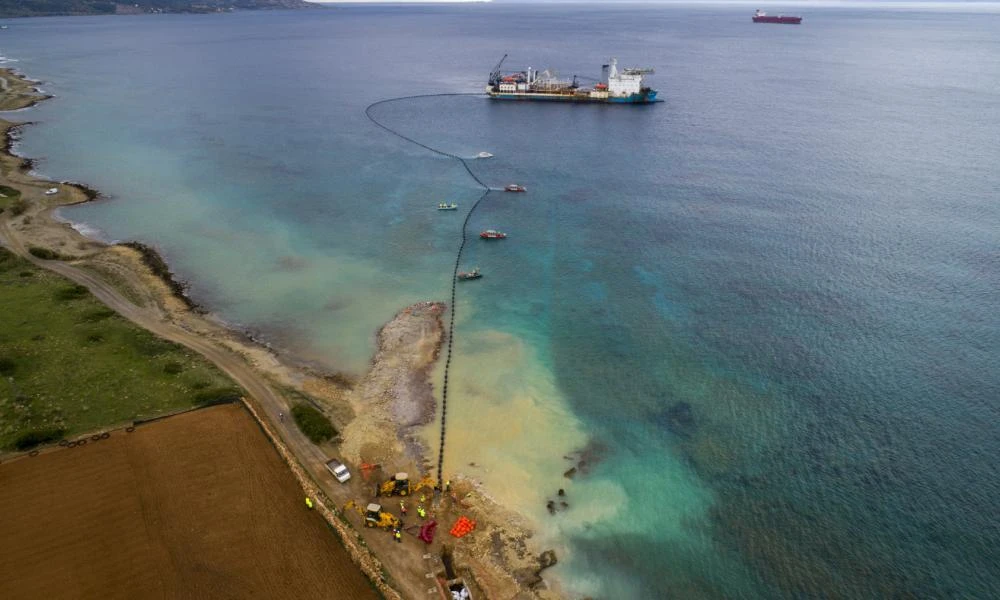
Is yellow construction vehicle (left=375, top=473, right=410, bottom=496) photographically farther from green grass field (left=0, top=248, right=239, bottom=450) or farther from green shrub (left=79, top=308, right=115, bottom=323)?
green shrub (left=79, top=308, right=115, bottom=323)

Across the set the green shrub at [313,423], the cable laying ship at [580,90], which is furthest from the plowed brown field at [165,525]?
the cable laying ship at [580,90]

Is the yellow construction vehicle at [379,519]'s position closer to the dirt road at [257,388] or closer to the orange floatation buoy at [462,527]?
the dirt road at [257,388]

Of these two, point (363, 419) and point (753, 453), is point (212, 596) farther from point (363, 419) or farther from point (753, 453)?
point (753, 453)

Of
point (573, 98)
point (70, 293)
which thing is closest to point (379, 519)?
point (70, 293)

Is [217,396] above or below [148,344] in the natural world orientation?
below

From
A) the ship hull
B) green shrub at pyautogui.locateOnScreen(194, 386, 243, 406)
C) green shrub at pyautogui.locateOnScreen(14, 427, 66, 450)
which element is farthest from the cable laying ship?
green shrub at pyautogui.locateOnScreen(14, 427, 66, 450)

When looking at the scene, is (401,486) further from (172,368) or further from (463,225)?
(463,225)
